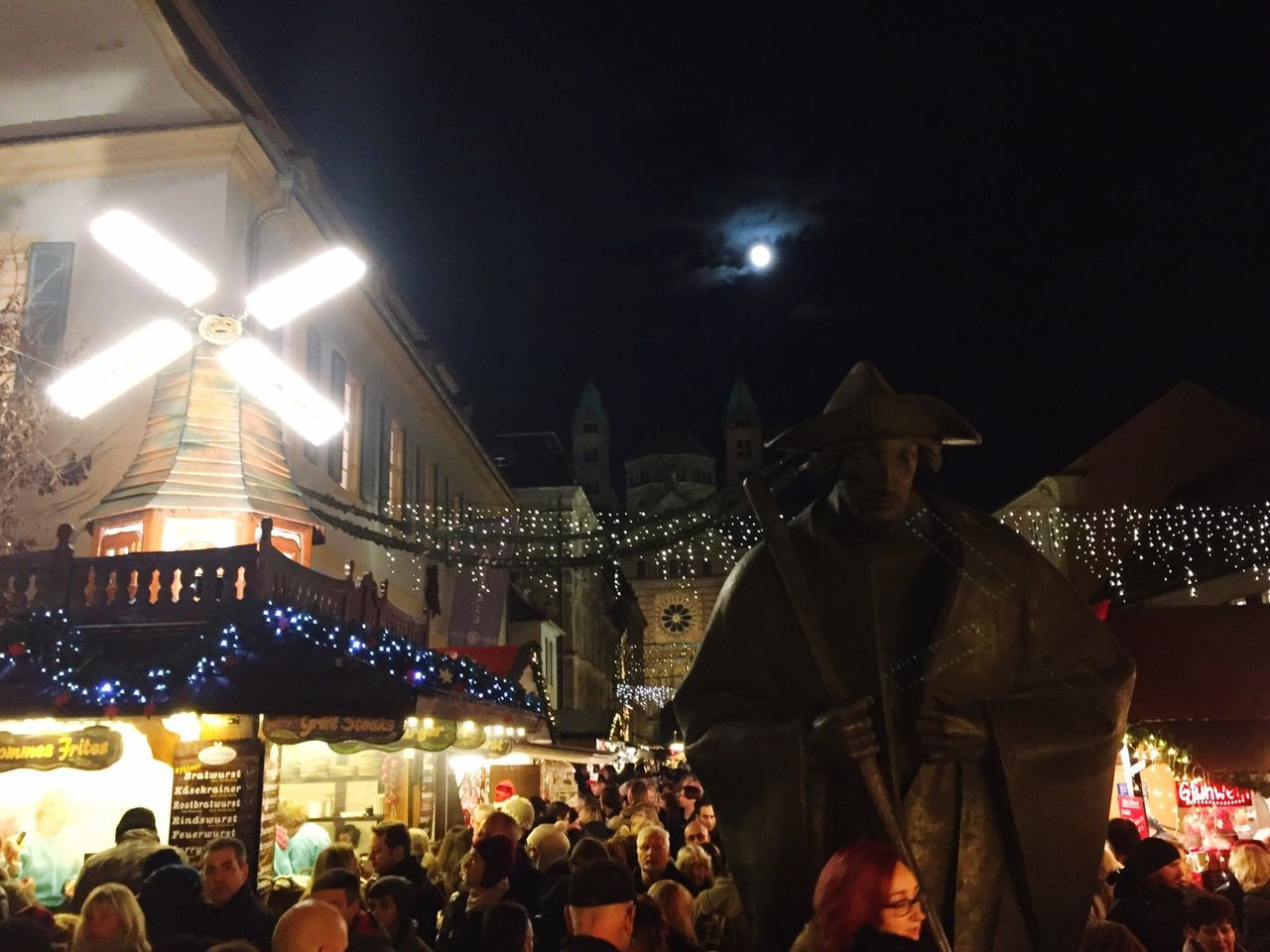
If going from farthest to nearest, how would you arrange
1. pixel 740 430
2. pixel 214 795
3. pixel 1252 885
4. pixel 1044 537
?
pixel 740 430
pixel 1044 537
pixel 214 795
pixel 1252 885

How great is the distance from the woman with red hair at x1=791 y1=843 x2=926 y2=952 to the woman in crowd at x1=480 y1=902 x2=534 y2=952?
313cm

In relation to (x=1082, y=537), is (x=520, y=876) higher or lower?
lower

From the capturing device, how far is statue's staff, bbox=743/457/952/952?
2.48m

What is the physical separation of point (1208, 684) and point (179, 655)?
33.1 ft

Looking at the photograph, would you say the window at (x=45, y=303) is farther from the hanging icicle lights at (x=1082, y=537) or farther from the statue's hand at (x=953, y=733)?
the statue's hand at (x=953, y=733)

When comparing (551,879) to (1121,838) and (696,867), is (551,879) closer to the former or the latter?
(696,867)

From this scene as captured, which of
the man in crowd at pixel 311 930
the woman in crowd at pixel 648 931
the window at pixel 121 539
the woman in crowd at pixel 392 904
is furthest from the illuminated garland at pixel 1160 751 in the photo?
the window at pixel 121 539

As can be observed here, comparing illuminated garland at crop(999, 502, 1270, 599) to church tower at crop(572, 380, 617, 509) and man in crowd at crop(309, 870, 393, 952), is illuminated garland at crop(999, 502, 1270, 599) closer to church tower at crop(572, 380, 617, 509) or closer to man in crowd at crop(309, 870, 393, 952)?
man in crowd at crop(309, 870, 393, 952)

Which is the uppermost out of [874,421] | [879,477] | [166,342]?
[166,342]

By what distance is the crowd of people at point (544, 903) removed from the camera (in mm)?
2430

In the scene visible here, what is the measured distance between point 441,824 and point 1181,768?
10813mm

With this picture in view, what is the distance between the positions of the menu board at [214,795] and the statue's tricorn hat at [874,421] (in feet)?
29.1

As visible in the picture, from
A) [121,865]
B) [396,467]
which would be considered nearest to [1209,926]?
[121,865]

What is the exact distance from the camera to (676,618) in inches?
3952
